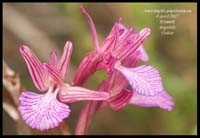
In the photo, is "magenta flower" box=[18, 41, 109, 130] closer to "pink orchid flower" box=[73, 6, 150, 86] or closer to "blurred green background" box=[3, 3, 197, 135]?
"pink orchid flower" box=[73, 6, 150, 86]

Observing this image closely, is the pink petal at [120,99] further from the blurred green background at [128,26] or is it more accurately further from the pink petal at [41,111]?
the blurred green background at [128,26]

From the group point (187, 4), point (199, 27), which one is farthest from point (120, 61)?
point (187, 4)

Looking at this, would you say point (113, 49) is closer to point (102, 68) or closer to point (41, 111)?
point (102, 68)

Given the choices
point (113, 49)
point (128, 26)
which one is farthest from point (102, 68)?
point (128, 26)

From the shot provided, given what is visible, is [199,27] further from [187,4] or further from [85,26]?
[85,26]

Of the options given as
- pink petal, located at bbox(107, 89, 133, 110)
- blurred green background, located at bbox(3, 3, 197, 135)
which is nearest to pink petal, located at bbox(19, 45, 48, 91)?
pink petal, located at bbox(107, 89, 133, 110)

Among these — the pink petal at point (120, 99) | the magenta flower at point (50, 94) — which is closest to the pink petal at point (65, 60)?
the magenta flower at point (50, 94)
